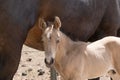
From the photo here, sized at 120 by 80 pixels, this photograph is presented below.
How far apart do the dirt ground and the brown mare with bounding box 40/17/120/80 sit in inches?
59.4

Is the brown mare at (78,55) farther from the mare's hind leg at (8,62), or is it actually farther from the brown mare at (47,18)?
the mare's hind leg at (8,62)

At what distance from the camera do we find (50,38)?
391 cm

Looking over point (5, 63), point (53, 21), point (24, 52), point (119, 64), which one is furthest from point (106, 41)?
point (24, 52)

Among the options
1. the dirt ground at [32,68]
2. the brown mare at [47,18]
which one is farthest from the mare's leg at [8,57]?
the dirt ground at [32,68]

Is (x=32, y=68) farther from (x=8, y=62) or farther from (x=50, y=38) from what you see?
(x=50, y=38)

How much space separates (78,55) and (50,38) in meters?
0.54

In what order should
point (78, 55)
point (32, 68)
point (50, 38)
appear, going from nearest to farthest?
1. point (50, 38)
2. point (78, 55)
3. point (32, 68)

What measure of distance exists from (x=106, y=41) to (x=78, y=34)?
0.34m

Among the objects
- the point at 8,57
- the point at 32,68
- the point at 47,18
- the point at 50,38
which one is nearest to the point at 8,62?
the point at 8,57

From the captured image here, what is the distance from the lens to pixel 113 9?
520 cm

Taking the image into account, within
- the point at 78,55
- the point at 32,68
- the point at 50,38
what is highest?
the point at 50,38

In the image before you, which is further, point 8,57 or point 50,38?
point 8,57

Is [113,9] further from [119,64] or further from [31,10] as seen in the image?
[31,10]

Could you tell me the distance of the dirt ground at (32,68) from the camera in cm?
607
